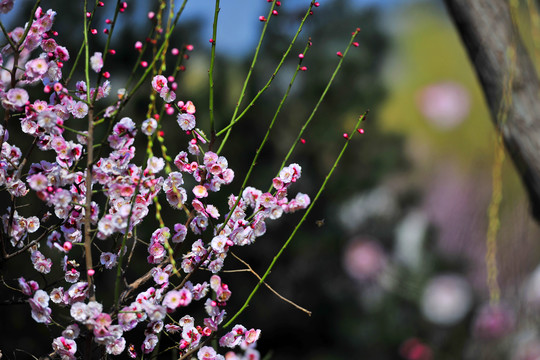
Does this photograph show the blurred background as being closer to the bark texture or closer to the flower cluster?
the bark texture

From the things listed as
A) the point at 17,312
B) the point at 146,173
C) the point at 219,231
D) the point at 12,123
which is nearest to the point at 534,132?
the point at 219,231

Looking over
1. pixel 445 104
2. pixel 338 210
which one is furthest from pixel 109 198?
pixel 445 104

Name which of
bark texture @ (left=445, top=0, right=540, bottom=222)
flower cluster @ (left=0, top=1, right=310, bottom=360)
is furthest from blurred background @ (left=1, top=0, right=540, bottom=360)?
flower cluster @ (left=0, top=1, right=310, bottom=360)

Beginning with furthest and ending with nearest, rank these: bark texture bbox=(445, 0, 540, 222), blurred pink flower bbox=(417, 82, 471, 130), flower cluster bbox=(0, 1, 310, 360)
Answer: blurred pink flower bbox=(417, 82, 471, 130)
bark texture bbox=(445, 0, 540, 222)
flower cluster bbox=(0, 1, 310, 360)

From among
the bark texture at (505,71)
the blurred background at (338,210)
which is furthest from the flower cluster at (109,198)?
the blurred background at (338,210)

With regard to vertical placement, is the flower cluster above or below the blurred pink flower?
above

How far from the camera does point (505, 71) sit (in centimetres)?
148

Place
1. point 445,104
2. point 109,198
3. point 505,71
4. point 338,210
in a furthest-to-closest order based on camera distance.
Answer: point 445,104 < point 338,210 < point 505,71 < point 109,198

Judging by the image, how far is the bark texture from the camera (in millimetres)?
1475

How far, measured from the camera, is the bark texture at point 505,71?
4.84ft

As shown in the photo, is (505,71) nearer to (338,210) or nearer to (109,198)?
(109,198)

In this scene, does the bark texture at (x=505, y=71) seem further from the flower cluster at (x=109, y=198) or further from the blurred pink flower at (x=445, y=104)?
the blurred pink flower at (x=445, y=104)

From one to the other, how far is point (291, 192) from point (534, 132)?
4.90 ft

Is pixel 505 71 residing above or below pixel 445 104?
above
